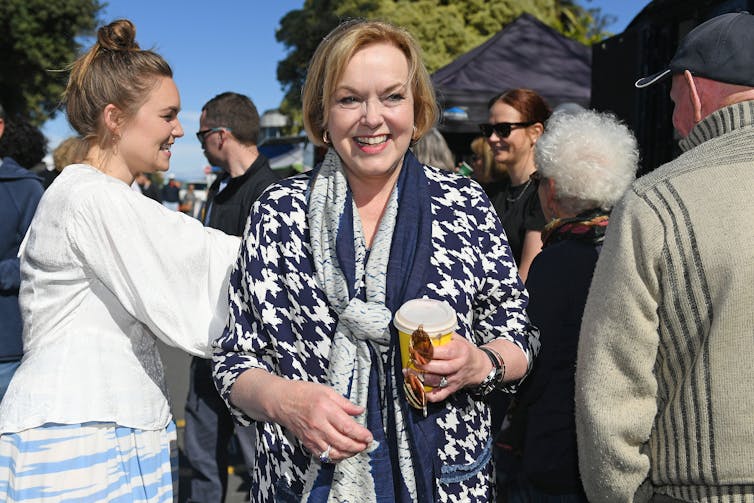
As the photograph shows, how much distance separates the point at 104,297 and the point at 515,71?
814 cm

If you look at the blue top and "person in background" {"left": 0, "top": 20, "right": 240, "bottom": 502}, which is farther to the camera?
"person in background" {"left": 0, "top": 20, "right": 240, "bottom": 502}

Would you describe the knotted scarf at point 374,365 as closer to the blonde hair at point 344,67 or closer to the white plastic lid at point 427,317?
the white plastic lid at point 427,317

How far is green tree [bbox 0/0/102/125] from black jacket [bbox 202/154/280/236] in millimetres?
23808

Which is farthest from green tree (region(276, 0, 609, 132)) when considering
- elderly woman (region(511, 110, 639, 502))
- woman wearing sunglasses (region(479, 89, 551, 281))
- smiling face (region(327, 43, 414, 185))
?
smiling face (region(327, 43, 414, 185))

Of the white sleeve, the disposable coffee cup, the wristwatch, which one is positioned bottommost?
the wristwatch

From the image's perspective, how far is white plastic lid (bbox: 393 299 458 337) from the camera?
4.49ft

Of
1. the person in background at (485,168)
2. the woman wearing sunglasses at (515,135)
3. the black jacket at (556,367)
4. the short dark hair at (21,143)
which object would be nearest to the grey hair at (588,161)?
the black jacket at (556,367)

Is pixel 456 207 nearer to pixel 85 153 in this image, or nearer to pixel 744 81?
pixel 744 81

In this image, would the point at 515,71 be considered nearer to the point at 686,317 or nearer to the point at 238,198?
the point at 238,198

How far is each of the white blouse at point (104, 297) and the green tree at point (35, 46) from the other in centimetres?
2573

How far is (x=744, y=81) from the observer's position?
1448 mm

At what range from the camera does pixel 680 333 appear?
1374 millimetres

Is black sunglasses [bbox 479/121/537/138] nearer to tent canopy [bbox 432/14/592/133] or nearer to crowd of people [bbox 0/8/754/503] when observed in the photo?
crowd of people [bbox 0/8/754/503]

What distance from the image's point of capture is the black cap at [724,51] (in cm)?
145
